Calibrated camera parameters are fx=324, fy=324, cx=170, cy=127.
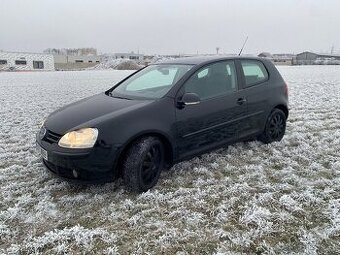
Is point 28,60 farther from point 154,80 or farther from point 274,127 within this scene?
point 274,127

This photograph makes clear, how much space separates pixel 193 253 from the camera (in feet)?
9.14

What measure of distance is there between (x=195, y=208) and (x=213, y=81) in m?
1.93

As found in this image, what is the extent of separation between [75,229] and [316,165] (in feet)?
11.1

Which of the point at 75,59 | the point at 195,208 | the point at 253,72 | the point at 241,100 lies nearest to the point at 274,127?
the point at 253,72

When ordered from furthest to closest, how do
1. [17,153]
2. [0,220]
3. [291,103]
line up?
[291,103], [17,153], [0,220]

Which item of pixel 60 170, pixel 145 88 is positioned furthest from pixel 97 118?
pixel 145 88

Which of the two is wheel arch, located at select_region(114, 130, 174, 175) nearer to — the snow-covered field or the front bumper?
the front bumper

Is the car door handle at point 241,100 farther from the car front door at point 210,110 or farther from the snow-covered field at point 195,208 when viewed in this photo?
the snow-covered field at point 195,208

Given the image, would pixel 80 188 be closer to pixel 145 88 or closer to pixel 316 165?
pixel 145 88

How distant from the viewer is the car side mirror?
4.04 m

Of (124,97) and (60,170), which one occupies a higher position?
(124,97)

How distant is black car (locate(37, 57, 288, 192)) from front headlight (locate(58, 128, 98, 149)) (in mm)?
11

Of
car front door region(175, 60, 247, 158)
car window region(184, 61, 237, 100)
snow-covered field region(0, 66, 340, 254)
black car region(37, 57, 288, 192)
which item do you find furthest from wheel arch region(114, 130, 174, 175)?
car window region(184, 61, 237, 100)

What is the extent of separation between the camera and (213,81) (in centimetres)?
462
